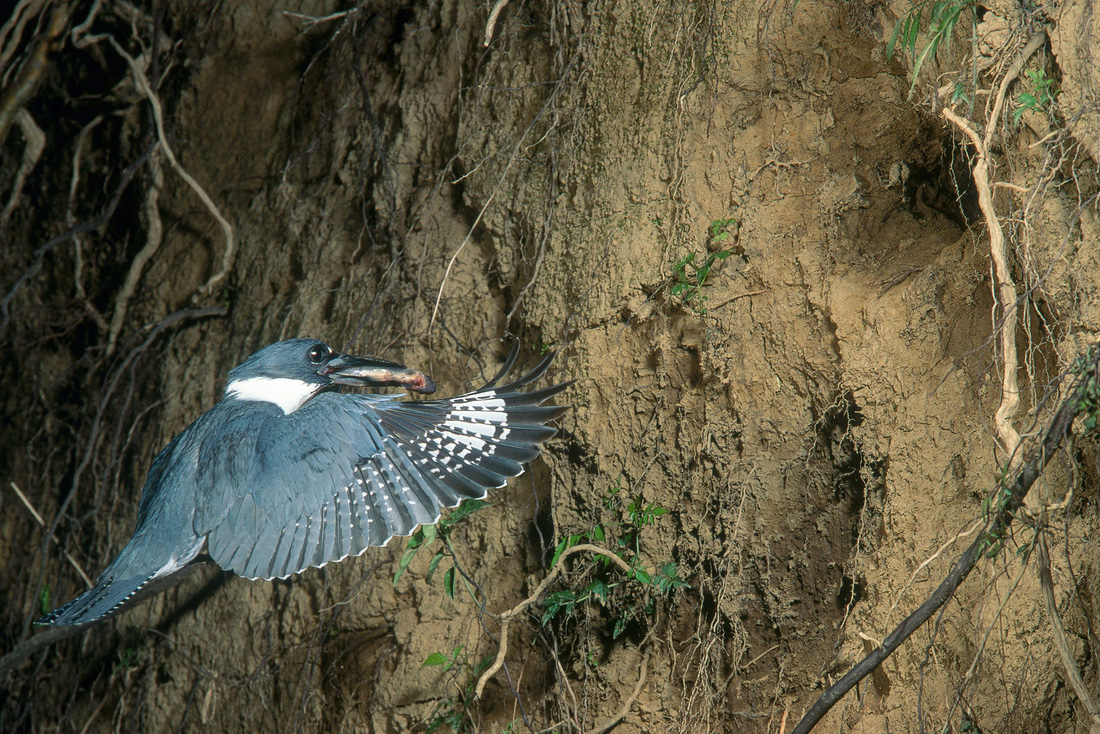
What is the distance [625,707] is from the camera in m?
2.05

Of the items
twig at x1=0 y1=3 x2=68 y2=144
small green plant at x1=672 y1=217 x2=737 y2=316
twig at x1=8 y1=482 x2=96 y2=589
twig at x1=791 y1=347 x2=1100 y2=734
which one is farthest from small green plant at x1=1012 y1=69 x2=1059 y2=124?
twig at x1=0 y1=3 x2=68 y2=144

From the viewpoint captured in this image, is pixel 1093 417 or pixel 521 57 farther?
pixel 521 57

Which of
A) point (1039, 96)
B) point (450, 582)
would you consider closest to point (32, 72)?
point (450, 582)

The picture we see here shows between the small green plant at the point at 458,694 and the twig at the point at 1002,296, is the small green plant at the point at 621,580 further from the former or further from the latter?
the twig at the point at 1002,296

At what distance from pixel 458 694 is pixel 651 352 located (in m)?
1.15

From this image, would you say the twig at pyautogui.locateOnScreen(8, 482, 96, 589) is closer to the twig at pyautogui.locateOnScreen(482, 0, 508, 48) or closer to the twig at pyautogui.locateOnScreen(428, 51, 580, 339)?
the twig at pyautogui.locateOnScreen(428, 51, 580, 339)

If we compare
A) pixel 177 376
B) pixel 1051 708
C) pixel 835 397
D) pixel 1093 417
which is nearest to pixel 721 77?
pixel 835 397

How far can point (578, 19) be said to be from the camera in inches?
93.4

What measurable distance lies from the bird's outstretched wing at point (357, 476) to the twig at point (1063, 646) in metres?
1.13

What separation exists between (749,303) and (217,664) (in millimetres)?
2153

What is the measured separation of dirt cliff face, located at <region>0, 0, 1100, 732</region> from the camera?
1.78 meters

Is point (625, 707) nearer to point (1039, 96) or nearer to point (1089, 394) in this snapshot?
point (1089, 394)

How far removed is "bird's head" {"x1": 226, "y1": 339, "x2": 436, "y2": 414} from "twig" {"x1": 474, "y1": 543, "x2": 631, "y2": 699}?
2.17 feet

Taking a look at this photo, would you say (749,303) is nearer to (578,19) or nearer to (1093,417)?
(1093,417)
